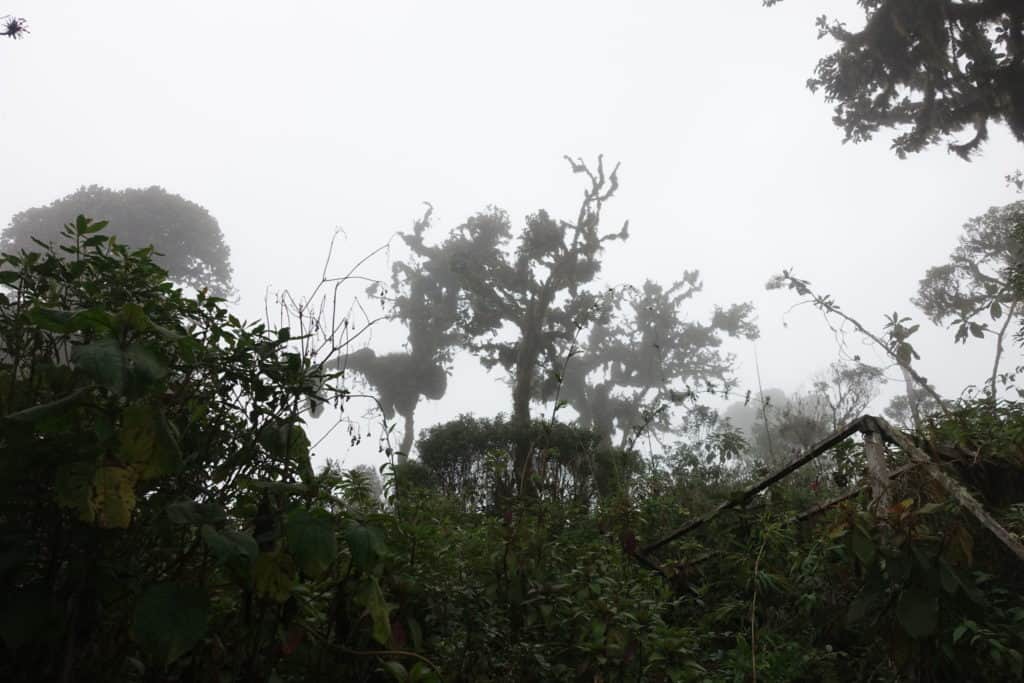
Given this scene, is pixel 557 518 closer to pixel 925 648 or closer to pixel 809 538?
pixel 809 538

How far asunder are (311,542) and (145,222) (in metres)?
34.6

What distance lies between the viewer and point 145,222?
29.5 metres

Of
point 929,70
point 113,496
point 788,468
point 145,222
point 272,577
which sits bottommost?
point 272,577

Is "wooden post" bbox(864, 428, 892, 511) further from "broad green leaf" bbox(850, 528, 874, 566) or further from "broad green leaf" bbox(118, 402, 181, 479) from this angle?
"broad green leaf" bbox(118, 402, 181, 479)

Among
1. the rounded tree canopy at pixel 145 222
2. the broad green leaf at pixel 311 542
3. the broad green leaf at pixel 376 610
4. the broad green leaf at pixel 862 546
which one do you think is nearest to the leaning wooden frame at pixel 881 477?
the broad green leaf at pixel 862 546

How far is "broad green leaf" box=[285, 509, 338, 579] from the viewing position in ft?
3.35

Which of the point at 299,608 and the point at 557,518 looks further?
the point at 557,518

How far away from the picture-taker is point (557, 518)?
3.68 meters

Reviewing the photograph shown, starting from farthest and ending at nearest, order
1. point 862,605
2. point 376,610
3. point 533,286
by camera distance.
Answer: point 533,286 < point 862,605 < point 376,610

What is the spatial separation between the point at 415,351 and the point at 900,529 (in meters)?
28.9

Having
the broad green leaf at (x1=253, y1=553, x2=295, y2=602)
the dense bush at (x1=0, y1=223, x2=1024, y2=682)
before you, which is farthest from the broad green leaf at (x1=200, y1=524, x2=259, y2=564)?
the broad green leaf at (x1=253, y1=553, x2=295, y2=602)

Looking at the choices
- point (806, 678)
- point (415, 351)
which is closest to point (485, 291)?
point (415, 351)

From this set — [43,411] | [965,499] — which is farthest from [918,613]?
[43,411]

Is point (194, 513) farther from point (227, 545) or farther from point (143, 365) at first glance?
point (143, 365)
